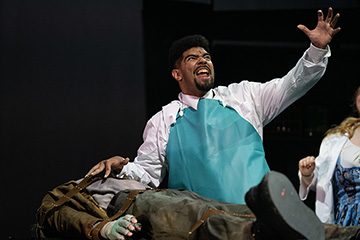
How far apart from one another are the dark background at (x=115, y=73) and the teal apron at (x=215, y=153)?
1.03 meters

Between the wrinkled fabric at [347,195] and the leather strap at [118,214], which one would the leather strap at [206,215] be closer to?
the leather strap at [118,214]

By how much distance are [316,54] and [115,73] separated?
65.5 inches

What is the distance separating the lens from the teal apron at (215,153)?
2312mm

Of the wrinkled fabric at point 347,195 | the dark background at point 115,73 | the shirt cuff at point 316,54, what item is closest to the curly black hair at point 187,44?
the shirt cuff at point 316,54

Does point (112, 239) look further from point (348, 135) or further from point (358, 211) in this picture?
point (348, 135)

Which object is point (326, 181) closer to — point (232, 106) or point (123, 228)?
point (232, 106)

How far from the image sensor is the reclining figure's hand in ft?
5.82

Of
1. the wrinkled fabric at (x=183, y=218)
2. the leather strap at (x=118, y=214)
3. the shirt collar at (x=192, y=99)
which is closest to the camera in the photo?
the wrinkled fabric at (x=183, y=218)

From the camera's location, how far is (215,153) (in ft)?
7.82

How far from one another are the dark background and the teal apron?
103cm

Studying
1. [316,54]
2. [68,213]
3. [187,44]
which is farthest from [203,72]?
[68,213]

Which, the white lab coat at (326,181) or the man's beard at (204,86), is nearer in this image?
the man's beard at (204,86)

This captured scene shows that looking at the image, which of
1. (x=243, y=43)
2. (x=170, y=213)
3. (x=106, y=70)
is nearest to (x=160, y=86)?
(x=106, y=70)

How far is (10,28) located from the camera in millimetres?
3352
